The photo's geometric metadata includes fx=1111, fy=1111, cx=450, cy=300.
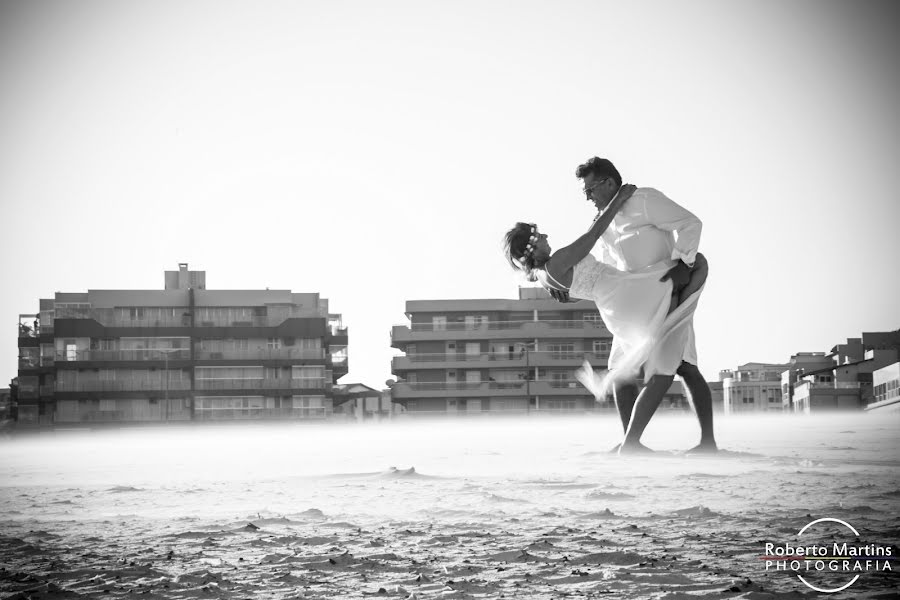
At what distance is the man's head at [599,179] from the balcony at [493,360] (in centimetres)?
7785

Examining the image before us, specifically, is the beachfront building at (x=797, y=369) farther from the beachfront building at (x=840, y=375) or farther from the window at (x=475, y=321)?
the window at (x=475, y=321)

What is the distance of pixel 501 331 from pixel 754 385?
96.0 feet

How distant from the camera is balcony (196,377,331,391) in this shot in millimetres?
80688

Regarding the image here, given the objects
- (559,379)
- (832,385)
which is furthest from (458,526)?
(559,379)

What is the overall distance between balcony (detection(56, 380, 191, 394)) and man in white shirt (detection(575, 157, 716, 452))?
3055 inches

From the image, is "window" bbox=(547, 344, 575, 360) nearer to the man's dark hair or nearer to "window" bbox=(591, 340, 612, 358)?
"window" bbox=(591, 340, 612, 358)

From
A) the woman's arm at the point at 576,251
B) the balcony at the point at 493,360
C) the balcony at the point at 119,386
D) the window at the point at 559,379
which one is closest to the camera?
the woman's arm at the point at 576,251

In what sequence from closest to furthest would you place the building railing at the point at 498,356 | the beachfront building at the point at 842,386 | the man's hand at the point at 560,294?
the man's hand at the point at 560,294, the beachfront building at the point at 842,386, the building railing at the point at 498,356

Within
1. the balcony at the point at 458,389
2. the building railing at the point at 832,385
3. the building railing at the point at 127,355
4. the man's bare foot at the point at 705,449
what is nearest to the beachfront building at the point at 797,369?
the building railing at the point at 832,385

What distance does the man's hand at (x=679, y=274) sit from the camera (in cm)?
526

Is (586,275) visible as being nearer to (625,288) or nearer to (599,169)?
(625,288)

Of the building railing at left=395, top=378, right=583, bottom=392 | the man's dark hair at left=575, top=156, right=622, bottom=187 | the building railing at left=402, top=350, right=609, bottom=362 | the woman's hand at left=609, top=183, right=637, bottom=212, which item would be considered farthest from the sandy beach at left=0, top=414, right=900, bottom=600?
the building railing at left=402, top=350, right=609, bottom=362

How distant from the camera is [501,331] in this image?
3342 inches

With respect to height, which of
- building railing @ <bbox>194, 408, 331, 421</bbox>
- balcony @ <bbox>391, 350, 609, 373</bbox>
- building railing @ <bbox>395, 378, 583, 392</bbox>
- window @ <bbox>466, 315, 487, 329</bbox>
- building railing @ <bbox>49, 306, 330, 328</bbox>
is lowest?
building railing @ <bbox>194, 408, 331, 421</bbox>
